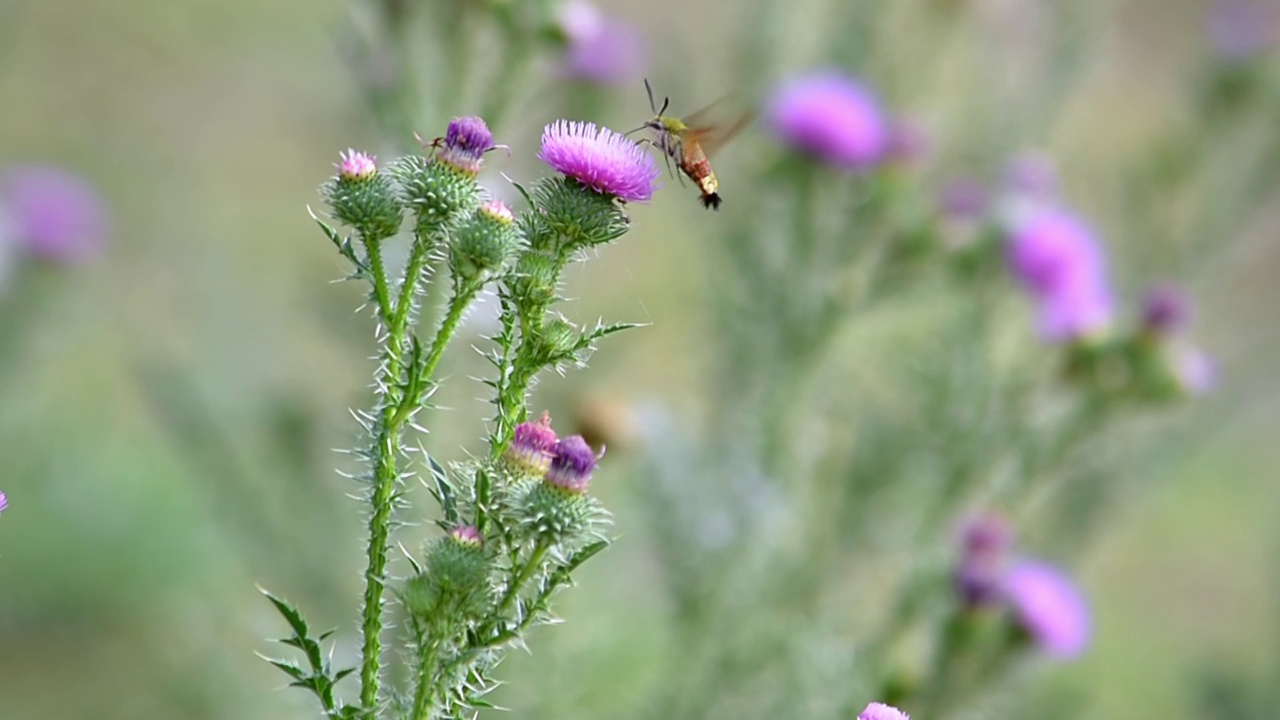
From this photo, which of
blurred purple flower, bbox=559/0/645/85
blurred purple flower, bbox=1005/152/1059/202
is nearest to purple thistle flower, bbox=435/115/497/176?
blurred purple flower, bbox=559/0/645/85

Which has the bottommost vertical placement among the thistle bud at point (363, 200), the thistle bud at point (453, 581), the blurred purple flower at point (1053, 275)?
the thistle bud at point (453, 581)

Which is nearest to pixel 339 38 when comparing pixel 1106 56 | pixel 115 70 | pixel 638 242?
pixel 1106 56

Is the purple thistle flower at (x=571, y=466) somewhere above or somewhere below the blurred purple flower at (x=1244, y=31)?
below

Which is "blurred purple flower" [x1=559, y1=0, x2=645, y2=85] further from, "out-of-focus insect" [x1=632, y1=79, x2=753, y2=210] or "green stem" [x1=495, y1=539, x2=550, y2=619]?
"green stem" [x1=495, y1=539, x2=550, y2=619]

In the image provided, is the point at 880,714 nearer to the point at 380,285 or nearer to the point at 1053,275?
the point at 380,285

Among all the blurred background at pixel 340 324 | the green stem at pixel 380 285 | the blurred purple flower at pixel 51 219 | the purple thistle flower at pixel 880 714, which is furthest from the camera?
the blurred purple flower at pixel 51 219

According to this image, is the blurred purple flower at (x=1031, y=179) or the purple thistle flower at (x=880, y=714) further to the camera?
the blurred purple flower at (x=1031, y=179)

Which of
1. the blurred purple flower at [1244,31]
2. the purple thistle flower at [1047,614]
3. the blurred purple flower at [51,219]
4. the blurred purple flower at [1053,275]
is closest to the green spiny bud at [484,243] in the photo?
the purple thistle flower at [1047,614]

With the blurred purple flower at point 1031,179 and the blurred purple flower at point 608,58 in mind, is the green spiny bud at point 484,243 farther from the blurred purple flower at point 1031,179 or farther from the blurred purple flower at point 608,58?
the blurred purple flower at point 1031,179
